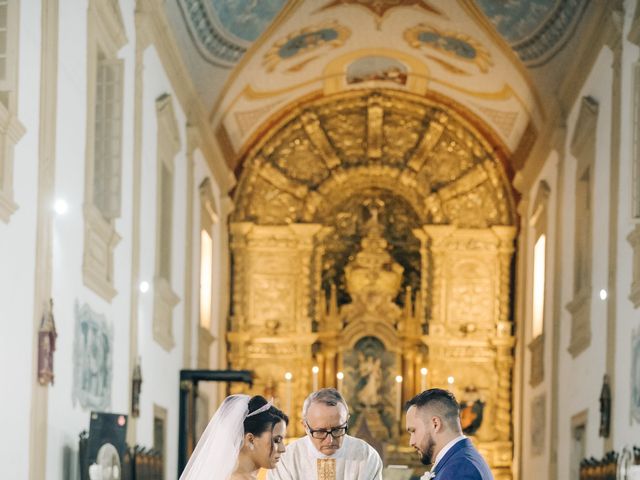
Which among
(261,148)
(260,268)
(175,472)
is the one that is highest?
(261,148)

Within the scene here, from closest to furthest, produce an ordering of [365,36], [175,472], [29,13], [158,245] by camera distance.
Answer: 1. [29,13]
2. [158,245]
3. [175,472]
4. [365,36]

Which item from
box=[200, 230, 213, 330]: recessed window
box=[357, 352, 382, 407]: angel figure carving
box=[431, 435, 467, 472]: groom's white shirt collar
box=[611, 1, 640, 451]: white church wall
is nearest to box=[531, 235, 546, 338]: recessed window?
box=[357, 352, 382, 407]: angel figure carving

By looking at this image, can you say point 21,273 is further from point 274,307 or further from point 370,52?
point 274,307

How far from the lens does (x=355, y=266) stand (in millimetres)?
29062

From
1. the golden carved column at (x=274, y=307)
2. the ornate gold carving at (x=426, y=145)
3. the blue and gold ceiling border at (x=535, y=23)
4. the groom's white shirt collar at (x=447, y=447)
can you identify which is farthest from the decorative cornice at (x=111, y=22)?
the ornate gold carving at (x=426, y=145)

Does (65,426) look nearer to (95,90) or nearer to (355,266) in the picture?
(95,90)

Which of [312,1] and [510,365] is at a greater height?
[312,1]

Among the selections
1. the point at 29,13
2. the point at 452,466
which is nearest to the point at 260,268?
the point at 29,13

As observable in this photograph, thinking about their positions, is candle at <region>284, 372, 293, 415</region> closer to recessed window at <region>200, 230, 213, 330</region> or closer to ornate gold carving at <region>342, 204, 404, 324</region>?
ornate gold carving at <region>342, 204, 404, 324</region>

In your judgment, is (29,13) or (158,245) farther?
(158,245)

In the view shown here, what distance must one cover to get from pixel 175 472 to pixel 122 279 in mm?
6045

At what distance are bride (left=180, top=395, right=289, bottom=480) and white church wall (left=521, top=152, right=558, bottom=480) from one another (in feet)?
55.0

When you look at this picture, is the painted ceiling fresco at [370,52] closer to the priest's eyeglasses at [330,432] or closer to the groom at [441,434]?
the priest's eyeglasses at [330,432]

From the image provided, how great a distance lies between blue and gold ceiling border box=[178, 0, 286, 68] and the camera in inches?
878
